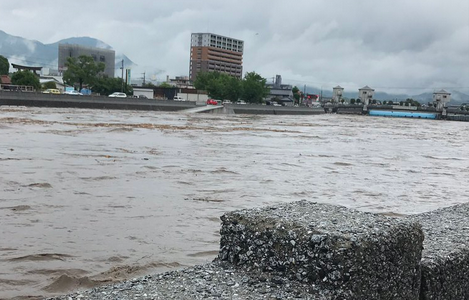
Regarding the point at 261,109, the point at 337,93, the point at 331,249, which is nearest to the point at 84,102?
the point at 261,109

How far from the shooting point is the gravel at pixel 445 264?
273 cm

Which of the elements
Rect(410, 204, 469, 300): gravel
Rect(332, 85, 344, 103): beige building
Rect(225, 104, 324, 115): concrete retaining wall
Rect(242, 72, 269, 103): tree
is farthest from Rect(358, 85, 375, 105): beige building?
Rect(410, 204, 469, 300): gravel

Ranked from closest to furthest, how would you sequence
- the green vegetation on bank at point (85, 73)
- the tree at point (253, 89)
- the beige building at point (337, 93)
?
the green vegetation on bank at point (85, 73) < the tree at point (253, 89) < the beige building at point (337, 93)

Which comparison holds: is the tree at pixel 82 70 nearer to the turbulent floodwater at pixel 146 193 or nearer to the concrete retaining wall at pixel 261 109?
the concrete retaining wall at pixel 261 109

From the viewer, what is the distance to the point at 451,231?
137 inches

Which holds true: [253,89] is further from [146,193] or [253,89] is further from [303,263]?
[303,263]

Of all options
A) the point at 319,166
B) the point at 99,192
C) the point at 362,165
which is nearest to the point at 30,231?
the point at 99,192

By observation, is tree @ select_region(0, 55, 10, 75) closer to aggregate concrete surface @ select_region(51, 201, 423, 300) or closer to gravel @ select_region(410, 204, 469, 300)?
gravel @ select_region(410, 204, 469, 300)

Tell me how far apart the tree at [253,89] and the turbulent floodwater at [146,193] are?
320 ft

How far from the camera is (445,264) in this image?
283 cm

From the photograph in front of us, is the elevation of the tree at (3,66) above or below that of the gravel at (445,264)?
A: above

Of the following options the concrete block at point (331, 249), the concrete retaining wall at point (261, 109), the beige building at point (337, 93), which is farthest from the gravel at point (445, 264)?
the beige building at point (337, 93)

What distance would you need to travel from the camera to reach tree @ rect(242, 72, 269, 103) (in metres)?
119

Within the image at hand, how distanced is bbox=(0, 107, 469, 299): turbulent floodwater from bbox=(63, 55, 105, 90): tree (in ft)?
305
